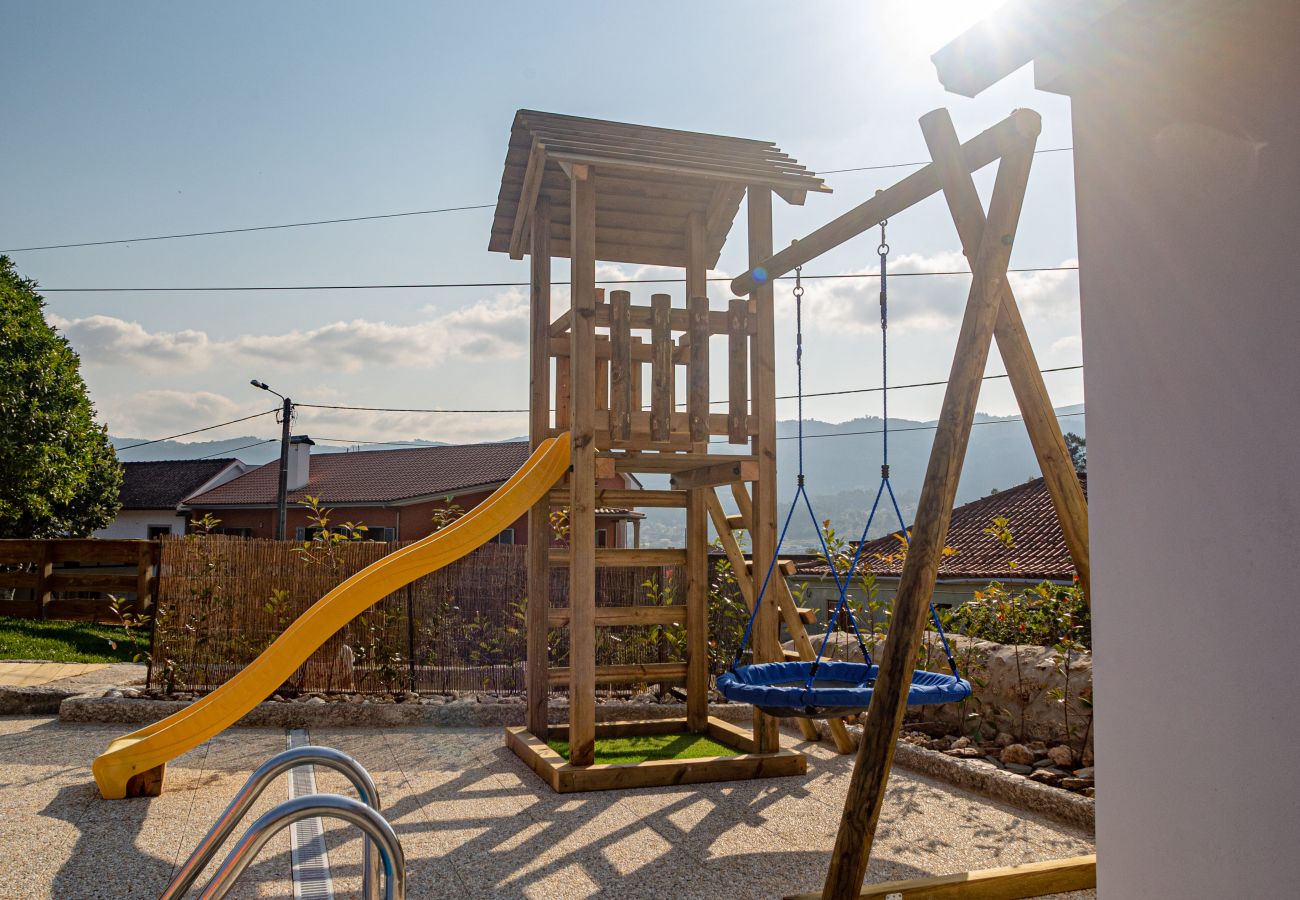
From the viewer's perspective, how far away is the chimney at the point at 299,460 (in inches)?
1216

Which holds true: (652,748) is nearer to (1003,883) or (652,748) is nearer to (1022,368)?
(1003,883)

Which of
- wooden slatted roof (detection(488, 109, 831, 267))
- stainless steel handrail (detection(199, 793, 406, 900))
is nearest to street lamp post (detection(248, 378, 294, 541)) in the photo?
wooden slatted roof (detection(488, 109, 831, 267))

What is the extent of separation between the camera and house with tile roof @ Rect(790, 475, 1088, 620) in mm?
22125

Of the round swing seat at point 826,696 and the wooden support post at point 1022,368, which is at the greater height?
the wooden support post at point 1022,368

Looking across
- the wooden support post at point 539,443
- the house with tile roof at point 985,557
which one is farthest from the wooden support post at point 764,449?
the house with tile roof at point 985,557

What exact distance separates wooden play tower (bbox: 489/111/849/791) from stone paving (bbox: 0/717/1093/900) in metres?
0.47

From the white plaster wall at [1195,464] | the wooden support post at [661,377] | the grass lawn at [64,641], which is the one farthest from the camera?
the grass lawn at [64,641]

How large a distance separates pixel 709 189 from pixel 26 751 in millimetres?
5835

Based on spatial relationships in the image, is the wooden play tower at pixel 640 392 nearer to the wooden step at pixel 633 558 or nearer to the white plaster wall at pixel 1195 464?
the wooden step at pixel 633 558

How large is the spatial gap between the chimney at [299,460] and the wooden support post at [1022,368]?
29.6 m

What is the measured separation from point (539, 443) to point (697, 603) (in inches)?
62.9

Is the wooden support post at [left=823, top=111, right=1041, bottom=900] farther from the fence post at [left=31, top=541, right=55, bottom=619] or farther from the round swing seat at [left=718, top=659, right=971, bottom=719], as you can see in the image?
the fence post at [left=31, top=541, right=55, bottom=619]

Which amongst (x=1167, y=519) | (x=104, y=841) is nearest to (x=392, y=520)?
(x=104, y=841)

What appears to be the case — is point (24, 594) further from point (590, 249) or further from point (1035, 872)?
point (1035, 872)
